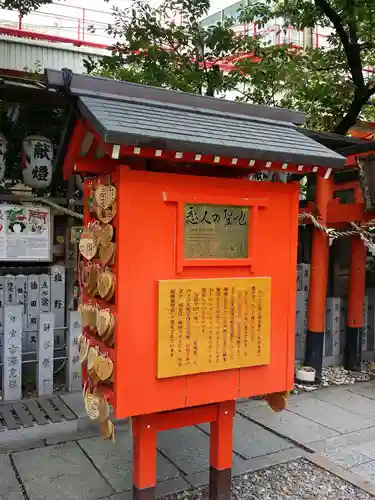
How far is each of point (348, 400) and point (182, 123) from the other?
5090 millimetres

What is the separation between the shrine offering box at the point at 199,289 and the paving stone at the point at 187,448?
1.35 meters

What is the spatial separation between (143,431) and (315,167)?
2.40 metres

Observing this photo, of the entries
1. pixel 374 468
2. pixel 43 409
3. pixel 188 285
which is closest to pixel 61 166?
pixel 188 285

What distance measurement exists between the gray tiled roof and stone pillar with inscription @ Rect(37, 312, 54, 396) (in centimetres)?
365

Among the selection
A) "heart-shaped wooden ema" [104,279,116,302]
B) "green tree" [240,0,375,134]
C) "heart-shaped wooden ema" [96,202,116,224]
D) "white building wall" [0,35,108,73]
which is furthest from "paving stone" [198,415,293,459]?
"white building wall" [0,35,108,73]

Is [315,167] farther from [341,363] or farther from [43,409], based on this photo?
[341,363]

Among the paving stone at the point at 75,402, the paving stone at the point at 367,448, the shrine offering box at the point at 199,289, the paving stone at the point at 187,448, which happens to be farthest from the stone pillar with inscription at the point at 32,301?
the paving stone at the point at 367,448

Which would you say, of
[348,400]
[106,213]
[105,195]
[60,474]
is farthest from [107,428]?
[348,400]

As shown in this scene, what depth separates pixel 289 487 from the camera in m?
4.29

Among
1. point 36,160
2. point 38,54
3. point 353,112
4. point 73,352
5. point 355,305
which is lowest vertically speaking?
point 73,352

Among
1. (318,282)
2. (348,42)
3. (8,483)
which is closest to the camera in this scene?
(8,483)

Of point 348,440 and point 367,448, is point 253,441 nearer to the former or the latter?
point 348,440

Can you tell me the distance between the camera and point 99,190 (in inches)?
138

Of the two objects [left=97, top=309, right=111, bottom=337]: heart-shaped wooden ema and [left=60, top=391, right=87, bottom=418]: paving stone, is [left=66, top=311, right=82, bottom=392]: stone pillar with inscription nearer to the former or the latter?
[left=60, top=391, right=87, bottom=418]: paving stone
